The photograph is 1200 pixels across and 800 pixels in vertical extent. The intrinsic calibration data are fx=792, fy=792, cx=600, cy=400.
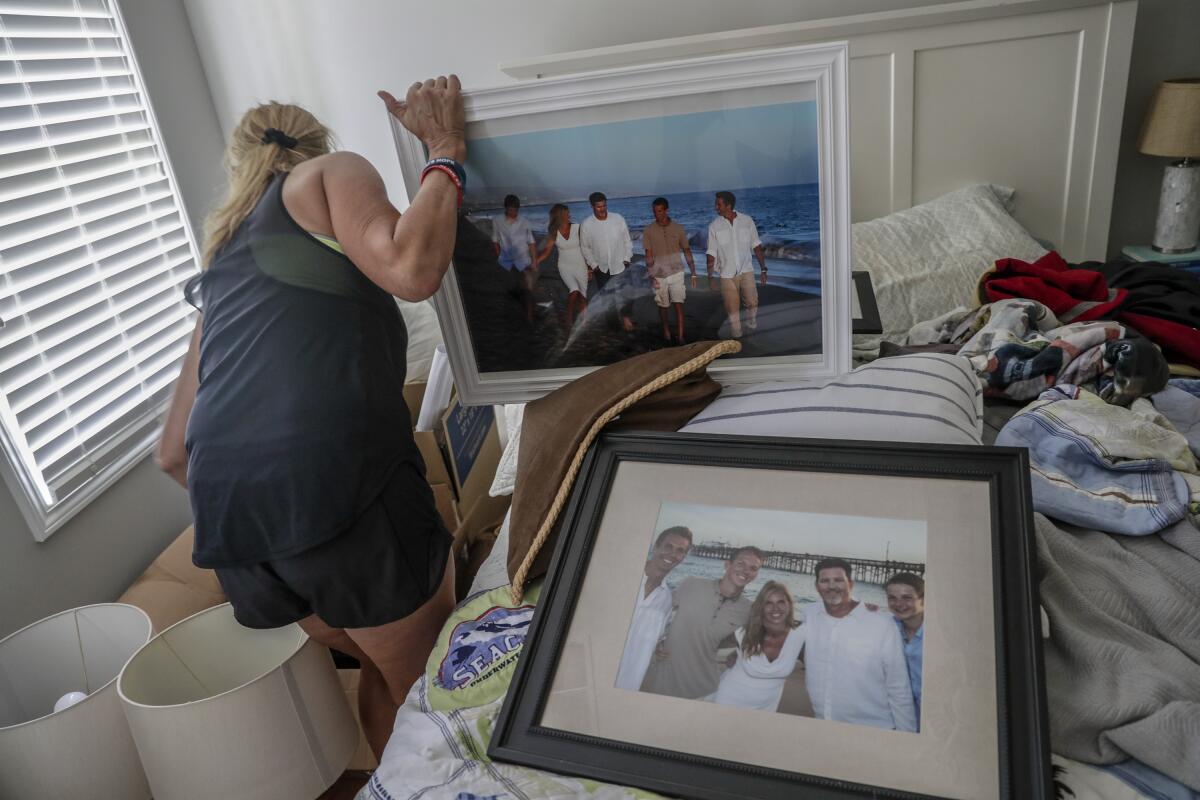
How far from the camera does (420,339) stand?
2.09 m

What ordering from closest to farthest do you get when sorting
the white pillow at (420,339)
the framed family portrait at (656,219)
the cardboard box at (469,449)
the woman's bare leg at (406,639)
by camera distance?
the framed family portrait at (656,219) < the woman's bare leg at (406,639) < the cardboard box at (469,449) < the white pillow at (420,339)

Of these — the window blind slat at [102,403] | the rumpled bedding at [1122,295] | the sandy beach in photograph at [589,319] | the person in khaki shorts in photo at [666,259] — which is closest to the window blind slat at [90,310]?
the window blind slat at [102,403]

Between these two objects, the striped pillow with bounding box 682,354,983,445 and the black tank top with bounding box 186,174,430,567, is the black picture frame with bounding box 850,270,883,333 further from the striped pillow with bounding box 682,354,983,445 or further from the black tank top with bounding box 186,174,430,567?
the black tank top with bounding box 186,174,430,567

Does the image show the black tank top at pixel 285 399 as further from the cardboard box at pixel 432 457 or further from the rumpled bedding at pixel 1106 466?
the rumpled bedding at pixel 1106 466

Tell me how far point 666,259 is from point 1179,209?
2.07m

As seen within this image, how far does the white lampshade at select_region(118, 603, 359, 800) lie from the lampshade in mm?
2553

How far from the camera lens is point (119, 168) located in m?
1.96

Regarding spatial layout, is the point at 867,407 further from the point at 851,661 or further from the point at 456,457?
the point at 456,457

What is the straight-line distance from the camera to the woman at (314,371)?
1048 mm

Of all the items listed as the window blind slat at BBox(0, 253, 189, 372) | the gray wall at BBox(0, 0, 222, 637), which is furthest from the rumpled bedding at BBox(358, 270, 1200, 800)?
the window blind slat at BBox(0, 253, 189, 372)

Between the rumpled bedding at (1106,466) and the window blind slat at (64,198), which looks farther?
the window blind slat at (64,198)

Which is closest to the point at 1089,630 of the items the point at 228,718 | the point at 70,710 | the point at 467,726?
the point at 467,726

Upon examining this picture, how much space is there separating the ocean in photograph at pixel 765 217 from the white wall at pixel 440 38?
152 cm

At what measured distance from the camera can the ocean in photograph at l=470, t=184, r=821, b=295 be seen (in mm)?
1042
